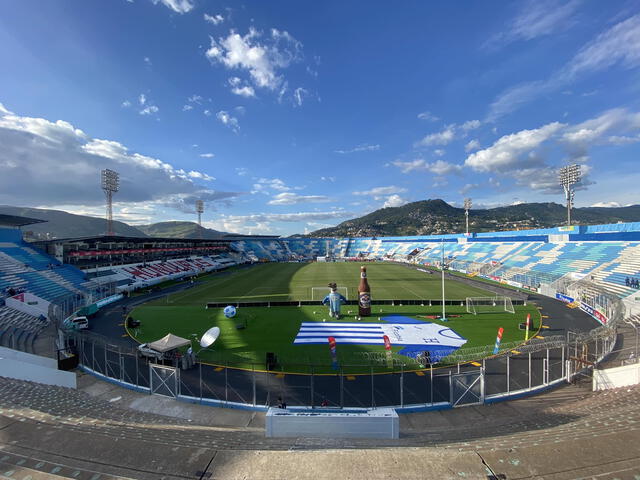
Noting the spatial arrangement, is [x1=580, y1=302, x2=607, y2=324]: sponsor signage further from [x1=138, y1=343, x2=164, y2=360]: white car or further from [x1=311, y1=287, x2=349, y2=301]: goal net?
[x1=138, y1=343, x2=164, y2=360]: white car

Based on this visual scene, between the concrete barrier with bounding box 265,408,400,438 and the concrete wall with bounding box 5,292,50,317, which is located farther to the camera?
Answer: the concrete wall with bounding box 5,292,50,317

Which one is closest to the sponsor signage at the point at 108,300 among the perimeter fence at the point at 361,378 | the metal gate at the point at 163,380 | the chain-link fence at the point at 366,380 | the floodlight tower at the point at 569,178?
the perimeter fence at the point at 361,378

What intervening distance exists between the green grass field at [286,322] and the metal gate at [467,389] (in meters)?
3.82

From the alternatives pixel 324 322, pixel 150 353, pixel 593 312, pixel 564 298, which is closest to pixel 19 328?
pixel 150 353

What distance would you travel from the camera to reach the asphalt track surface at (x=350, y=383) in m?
13.5

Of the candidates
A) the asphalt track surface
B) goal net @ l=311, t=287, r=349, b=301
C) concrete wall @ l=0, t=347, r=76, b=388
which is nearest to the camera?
the asphalt track surface

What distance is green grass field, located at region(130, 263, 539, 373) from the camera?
62.2 ft

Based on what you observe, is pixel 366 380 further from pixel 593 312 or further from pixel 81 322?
pixel 593 312

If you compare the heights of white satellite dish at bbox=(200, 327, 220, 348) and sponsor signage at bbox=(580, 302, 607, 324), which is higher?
white satellite dish at bbox=(200, 327, 220, 348)

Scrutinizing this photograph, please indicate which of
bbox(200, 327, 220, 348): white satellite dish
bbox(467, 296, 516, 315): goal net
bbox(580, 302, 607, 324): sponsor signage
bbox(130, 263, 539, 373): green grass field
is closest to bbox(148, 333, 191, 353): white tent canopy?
bbox(200, 327, 220, 348): white satellite dish

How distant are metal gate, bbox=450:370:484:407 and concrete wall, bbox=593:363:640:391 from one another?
20.4 ft

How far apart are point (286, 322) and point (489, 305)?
23813 mm

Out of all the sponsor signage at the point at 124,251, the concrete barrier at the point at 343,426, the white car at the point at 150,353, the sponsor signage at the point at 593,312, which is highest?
the sponsor signage at the point at 124,251

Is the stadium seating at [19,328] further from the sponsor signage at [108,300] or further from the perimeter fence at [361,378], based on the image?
the sponsor signage at [108,300]
